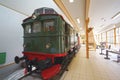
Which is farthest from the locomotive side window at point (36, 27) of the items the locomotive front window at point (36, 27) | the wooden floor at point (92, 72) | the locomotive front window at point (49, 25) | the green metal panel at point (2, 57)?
the wooden floor at point (92, 72)

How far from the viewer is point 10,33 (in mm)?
4199

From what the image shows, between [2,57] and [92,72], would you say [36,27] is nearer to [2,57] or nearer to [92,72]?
[2,57]

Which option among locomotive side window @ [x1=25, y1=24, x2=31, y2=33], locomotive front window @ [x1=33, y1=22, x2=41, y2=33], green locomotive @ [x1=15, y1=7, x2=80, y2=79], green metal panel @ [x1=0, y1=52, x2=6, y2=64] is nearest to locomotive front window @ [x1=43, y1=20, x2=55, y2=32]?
green locomotive @ [x1=15, y1=7, x2=80, y2=79]

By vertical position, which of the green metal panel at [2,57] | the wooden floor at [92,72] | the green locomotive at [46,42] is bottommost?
the wooden floor at [92,72]

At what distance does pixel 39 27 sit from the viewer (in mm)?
3100

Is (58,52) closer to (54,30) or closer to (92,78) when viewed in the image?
(54,30)

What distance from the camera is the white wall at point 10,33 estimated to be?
379 cm

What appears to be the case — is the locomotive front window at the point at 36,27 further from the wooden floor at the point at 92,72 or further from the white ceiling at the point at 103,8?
the white ceiling at the point at 103,8

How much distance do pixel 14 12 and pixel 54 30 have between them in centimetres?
268

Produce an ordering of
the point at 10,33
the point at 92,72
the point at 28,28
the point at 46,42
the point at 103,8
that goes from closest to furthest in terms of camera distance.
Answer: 1. the point at 46,42
2. the point at 28,28
3. the point at 92,72
4. the point at 10,33
5. the point at 103,8

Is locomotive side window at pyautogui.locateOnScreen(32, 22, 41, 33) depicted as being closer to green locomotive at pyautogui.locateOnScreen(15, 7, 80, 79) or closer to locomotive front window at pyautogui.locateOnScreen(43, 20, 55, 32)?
green locomotive at pyautogui.locateOnScreen(15, 7, 80, 79)

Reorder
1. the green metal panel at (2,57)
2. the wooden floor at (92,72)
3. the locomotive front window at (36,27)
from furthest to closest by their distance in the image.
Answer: the green metal panel at (2,57) < the wooden floor at (92,72) < the locomotive front window at (36,27)

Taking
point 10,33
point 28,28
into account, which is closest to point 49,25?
point 28,28

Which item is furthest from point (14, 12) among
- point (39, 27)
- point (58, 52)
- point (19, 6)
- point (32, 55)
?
point (58, 52)
